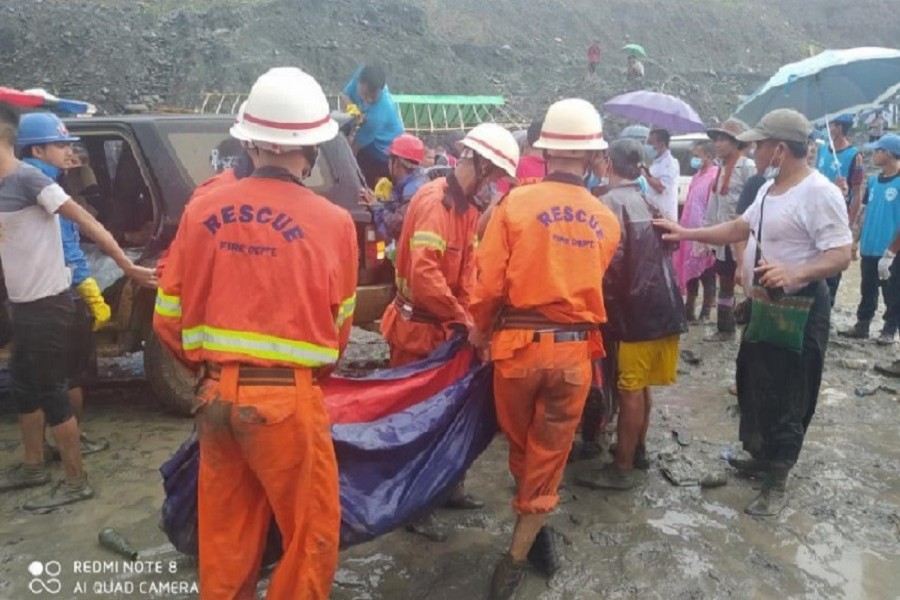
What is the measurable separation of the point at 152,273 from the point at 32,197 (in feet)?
2.15

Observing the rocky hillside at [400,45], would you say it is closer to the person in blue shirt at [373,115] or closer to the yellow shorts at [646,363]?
the person in blue shirt at [373,115]

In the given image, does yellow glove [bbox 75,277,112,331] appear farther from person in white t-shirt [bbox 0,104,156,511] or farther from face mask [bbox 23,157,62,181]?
face mask [bbox 23,157,62,181]

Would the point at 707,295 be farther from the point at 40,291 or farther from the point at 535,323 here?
the point at 40,291

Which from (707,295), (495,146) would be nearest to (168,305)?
(495,146)

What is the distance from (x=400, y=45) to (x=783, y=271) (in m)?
26.7

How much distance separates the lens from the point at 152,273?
12.7ft

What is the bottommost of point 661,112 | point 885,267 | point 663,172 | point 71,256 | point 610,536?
point 610,536

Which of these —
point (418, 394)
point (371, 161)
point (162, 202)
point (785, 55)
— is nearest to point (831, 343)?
point (371, 161)

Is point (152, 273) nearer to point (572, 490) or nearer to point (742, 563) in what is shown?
point (572, 490)

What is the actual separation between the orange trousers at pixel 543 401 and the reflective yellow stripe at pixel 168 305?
1.31 m

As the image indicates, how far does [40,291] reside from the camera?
365 cm

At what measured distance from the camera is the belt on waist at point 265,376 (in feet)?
7.43

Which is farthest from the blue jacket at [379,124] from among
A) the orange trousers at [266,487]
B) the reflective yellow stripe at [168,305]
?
the orange trousers at [266,487]

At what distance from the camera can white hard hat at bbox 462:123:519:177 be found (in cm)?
342
